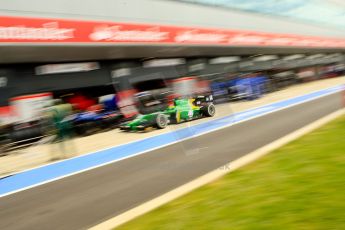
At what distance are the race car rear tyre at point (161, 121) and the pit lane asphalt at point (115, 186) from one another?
3.82m

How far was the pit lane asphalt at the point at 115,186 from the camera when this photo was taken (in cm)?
569

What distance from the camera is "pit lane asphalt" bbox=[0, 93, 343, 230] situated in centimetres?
569

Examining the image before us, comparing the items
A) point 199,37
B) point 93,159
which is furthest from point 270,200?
point 199,37

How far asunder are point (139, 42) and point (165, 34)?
7.74 feet

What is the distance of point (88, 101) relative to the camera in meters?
20.0

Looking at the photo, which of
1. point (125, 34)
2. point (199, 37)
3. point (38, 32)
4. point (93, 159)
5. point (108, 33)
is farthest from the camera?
point (199, 37)

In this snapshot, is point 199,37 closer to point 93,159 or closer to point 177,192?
point 93,159

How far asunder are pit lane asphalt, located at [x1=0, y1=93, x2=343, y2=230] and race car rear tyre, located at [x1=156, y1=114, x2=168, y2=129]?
12.5 ft

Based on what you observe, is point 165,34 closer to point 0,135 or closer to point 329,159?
point 0,135

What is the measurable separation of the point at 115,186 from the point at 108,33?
1176 centimetres

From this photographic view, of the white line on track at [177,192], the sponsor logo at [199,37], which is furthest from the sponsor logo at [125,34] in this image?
the white line on track at [177,192]

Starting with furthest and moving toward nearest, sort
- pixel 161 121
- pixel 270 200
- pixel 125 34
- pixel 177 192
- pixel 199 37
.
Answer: pixel 199 37
pixel 125 34
pixel 161 121
pixel 177 192
pixel 270 200

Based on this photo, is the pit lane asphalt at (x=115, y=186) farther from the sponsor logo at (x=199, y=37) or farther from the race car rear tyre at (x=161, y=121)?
the sponsor logo at (x=199, y=37)

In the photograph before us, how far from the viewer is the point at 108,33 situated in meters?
17.6
